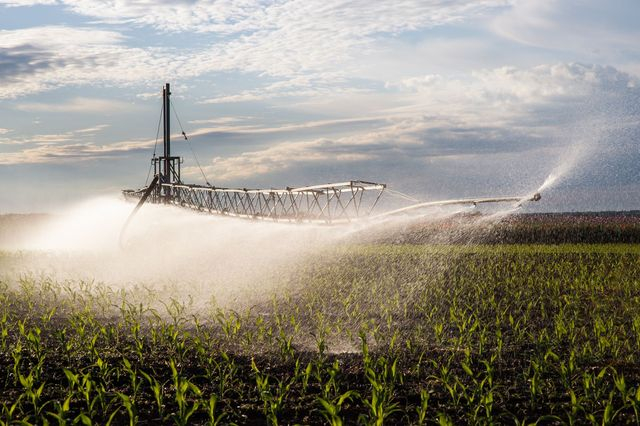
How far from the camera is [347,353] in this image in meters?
9.53

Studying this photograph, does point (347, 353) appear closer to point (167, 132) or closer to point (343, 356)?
point (343, 356)

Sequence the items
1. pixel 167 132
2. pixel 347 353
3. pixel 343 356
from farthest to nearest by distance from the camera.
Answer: pixel 167 132 < pixel 347 353 < pixel 343 356

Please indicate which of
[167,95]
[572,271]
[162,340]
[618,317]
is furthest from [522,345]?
[167,95]

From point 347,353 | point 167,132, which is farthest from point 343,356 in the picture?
point 167,132

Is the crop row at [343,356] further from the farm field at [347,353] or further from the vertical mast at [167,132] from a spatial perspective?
the vertical mast at [167,132]

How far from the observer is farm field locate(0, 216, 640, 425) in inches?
293

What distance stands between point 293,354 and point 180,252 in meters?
16.4

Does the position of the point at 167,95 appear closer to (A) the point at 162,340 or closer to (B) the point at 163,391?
(A) the point at 162,340

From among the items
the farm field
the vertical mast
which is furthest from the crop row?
the vertical mast

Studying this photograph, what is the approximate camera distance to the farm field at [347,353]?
7.44 m

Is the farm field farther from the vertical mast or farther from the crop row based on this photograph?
the vertical mast

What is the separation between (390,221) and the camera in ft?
48.1

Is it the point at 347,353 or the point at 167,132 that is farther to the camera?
the point at 167,132

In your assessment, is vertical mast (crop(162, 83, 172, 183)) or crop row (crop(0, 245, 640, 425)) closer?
crop row (crop(0, 245, 640, 425))
